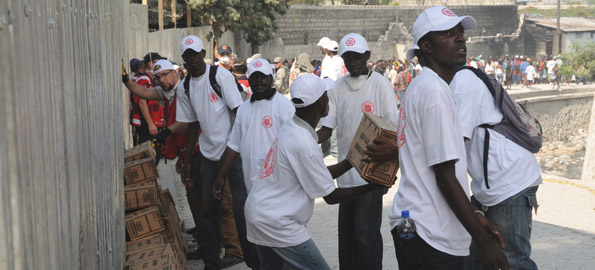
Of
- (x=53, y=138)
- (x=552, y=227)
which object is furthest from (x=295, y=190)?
(x=552, y=227)

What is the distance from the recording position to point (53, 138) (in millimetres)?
2428

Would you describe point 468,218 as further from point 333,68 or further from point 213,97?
point 333,68

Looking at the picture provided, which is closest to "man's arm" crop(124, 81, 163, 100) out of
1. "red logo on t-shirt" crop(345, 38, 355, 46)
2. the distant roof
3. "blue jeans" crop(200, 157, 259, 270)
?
"blue jeans" crop(200, 157, 259, 270)

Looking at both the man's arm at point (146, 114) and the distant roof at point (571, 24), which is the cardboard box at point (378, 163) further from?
the distant roof at point (571, 24)

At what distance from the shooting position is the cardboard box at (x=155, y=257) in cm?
518

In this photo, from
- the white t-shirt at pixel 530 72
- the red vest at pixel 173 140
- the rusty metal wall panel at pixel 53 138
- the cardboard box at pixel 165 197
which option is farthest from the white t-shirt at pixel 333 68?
the white t-shirt at pixel 530 72

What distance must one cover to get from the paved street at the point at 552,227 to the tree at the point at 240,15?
1817 centimetres

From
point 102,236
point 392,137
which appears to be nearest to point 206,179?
point 102,236

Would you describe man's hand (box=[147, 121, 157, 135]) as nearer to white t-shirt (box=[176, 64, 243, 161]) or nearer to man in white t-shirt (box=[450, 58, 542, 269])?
white t-shirt (box=[176, 64, 243, 161])

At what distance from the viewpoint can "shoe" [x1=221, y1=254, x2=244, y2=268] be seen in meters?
6.52

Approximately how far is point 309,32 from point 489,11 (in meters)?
18.8

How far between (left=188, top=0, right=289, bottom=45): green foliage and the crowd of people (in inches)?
830

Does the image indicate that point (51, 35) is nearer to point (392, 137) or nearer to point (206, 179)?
point (392, 137)

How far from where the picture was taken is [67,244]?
8.75ft
